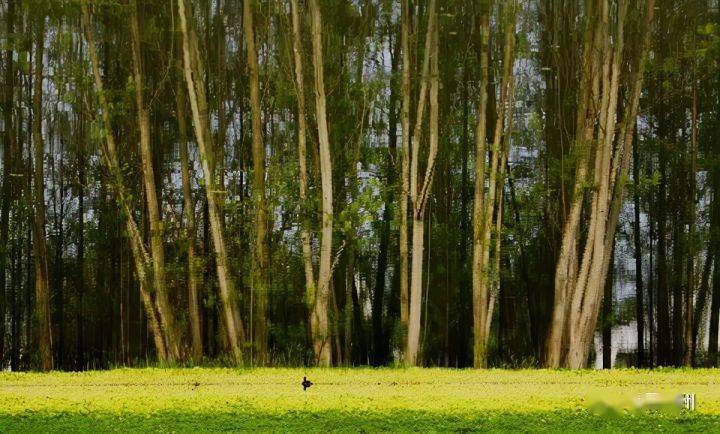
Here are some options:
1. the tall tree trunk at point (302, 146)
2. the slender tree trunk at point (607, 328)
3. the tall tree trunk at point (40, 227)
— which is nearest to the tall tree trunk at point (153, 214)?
the tall tree trunk at point (302, 146)

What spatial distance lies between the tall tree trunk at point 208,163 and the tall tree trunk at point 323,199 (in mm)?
1085

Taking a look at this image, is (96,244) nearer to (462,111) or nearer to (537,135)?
(462,111)

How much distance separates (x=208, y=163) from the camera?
37.6 ft

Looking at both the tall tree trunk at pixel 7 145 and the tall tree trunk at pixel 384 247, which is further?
the tall tree trunk at pixel 7 145

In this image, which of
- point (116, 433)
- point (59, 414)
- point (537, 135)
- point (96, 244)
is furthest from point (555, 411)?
point (96, 244)

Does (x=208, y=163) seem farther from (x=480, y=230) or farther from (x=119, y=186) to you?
(x=480, y=230)

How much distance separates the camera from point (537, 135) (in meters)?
14.9

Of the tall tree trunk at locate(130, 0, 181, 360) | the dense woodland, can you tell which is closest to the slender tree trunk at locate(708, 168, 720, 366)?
the dense woodland

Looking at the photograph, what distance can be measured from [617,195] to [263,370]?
17.1 feet

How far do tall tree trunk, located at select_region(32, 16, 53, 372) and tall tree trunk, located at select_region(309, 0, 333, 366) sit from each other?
14.2ft

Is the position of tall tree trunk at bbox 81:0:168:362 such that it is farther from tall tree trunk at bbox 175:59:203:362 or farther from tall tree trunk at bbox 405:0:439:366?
tall tree trunk at bbox 405:0:439:366

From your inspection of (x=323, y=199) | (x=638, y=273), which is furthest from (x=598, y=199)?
(x=638, y=273)

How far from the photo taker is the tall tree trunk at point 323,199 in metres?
11.5

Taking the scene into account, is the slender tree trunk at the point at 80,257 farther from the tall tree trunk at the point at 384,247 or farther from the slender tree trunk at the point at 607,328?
the slender tree trunk at the point at 607,328
